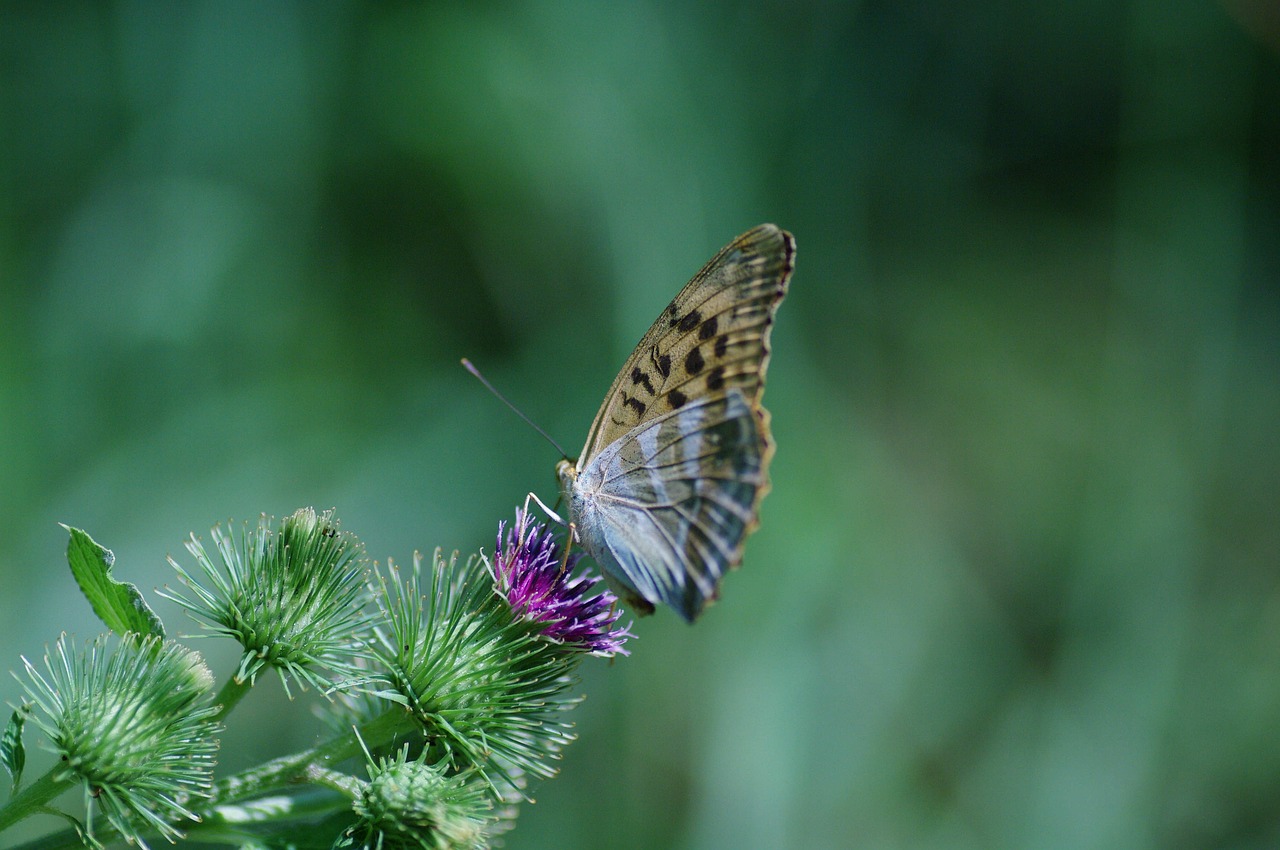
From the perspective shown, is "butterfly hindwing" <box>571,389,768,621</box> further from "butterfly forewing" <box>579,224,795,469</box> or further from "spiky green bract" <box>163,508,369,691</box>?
"spiky green bract" <box>163,508,369,691</box>

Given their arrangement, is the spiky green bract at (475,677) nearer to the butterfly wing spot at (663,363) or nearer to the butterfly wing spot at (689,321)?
the butterfly wing spot at (663,363)

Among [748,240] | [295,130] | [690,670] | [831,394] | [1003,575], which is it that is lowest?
[690,670]

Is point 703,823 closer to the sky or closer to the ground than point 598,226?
closer to the ground

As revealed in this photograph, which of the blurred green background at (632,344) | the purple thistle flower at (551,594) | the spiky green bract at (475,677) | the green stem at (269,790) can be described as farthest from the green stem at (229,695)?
the blurred green background at (632,344)

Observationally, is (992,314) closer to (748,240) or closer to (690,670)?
(690,670)

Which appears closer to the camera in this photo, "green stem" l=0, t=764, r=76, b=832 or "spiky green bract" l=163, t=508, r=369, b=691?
"green stem" l=0, t=764, r=76, b=832

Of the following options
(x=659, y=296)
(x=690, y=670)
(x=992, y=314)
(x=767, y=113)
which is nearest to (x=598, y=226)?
(x=659, y=296)

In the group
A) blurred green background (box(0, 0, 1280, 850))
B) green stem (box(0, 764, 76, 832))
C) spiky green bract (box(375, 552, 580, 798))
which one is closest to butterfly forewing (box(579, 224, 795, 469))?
spiky green bract (box(375, 552, 580, 798))

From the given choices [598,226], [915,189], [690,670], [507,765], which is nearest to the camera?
[507,765]
